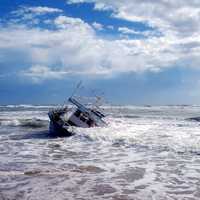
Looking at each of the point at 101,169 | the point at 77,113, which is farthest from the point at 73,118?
the point at 101,169

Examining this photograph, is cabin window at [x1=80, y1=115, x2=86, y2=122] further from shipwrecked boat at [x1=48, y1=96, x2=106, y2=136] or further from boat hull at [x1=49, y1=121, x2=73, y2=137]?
boat hull at [x1=49, y1=121, x2=73, y2=137]

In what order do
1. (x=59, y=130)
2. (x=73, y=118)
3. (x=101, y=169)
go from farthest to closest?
1. (x=73, y=118)
2. (x=59, y=130)
3. (x=101, y=169)

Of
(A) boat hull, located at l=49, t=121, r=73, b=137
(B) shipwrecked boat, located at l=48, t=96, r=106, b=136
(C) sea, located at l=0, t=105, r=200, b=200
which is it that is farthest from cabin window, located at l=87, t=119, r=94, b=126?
(C) sea, located at l=0, t=105, r=200, b=200

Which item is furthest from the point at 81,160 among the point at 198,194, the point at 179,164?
the point at 198,194

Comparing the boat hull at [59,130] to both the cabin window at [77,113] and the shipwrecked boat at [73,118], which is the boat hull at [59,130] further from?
the cabin window at [77,113]

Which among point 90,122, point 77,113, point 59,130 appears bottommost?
point 59,130

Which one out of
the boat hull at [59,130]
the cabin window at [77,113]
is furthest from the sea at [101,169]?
the cabin window at [77,113]

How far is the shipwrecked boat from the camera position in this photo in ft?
81.3

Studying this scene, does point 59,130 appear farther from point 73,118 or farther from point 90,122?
point 90,122

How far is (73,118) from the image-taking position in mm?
26062

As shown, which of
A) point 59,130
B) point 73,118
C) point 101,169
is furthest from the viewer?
point 73,118

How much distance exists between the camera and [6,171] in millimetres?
12852

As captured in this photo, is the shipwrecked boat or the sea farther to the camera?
the shipwrecked boat

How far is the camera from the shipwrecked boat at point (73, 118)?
2477 cm
